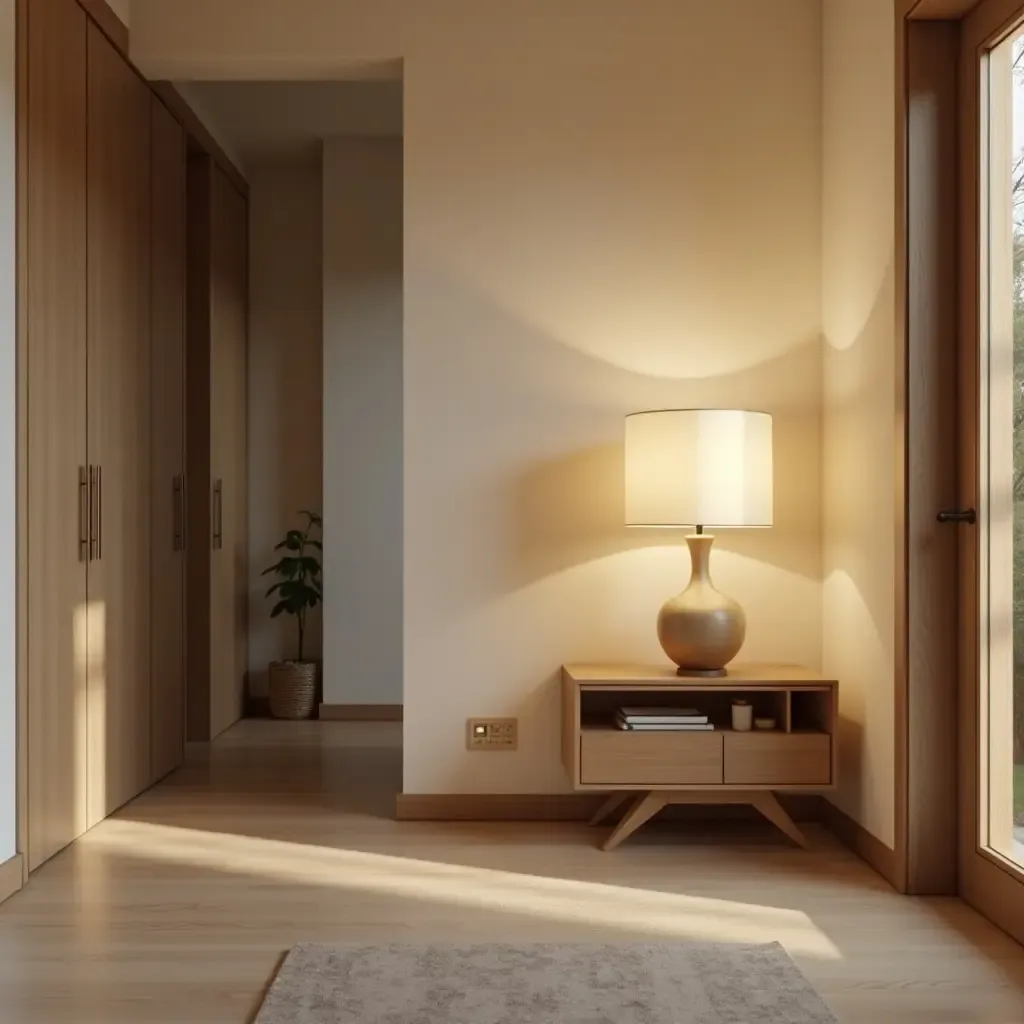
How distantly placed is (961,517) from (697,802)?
115cm

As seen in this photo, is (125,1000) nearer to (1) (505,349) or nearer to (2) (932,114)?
(1) (505,349)

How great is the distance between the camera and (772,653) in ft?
12.8

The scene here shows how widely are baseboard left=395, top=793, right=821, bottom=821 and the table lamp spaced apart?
23.6 inches

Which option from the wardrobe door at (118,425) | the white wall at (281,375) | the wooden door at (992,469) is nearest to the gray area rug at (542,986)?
the wooden door at (992,469)

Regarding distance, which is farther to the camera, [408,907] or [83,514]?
[83,514]

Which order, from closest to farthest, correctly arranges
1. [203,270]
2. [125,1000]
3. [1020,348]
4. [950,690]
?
[125,1000], [1020,348], [950,690], [203,270]

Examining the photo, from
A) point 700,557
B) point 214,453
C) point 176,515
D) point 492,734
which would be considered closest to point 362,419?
point 214,453

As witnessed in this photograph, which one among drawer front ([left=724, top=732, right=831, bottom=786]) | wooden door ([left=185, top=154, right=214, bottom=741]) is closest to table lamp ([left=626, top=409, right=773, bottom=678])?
drawer front ([left=724, top=732, right=831, bottom=786])

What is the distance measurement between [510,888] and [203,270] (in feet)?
10.5

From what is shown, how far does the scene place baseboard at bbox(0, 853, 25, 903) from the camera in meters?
3.02

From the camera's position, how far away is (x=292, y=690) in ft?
19.9

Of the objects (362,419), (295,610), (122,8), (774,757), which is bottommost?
(774,757)

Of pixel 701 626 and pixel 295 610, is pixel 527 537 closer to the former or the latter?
pixel 701 626

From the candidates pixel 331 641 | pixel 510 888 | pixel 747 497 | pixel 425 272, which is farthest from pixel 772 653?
pixel 331 641
